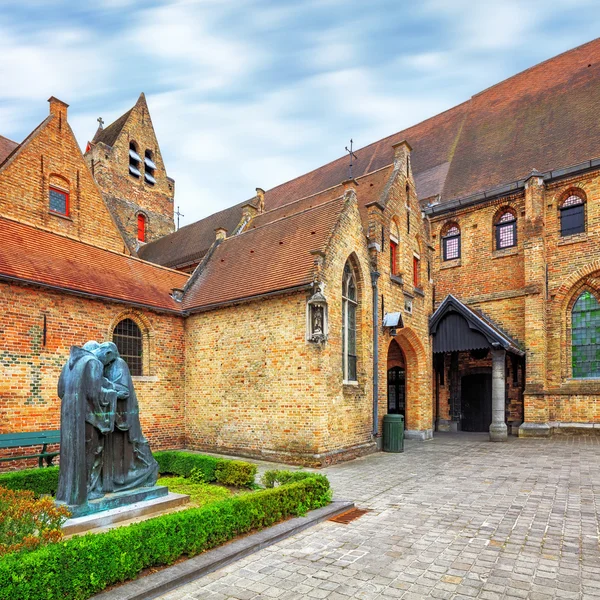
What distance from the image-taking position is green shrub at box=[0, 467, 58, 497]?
7.68 meters

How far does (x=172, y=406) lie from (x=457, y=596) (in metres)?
10.7

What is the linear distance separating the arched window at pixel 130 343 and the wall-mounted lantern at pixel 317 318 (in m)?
5.30

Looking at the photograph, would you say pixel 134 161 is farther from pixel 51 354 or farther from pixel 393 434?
pixel 393 434

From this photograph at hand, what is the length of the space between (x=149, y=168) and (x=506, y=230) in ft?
77.0

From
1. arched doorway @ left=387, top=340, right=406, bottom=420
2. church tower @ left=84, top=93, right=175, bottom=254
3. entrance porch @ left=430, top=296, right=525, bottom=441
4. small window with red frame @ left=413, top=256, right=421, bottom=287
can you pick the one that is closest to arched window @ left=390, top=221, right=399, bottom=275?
small window with red frame @ left=413, top=256, right=421, bottom=287

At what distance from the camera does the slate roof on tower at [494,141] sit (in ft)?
66.9

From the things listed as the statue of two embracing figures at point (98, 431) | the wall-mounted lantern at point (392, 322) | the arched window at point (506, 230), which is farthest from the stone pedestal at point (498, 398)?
the statue of two embracing figures at point (98, 431)

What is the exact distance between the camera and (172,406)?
13766 mm

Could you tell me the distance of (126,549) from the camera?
4551 mm

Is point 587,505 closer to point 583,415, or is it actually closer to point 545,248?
point 583,415

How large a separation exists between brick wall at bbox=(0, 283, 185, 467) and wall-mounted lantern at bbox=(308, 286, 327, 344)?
513cm

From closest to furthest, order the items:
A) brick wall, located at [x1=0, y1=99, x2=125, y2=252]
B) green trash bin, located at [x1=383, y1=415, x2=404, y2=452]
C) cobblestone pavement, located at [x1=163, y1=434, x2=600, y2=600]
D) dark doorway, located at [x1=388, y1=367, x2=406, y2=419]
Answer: cobblestone pavement, located at [x1=163, y1=434, x2=600, y2=600]
green trash bin, located at [x1=383, y1=415, x2=404, y2=452]
brick wall, located at [x1=0, y1=99, x2=125, y2=252]
dark doorway, located at [x1=388, y1=367, x2=406, y2=419]

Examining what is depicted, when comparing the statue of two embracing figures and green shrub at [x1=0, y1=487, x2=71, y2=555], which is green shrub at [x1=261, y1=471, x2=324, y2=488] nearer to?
the statue of two embracing figures

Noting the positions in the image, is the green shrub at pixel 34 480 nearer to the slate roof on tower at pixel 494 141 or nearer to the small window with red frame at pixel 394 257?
the small window with red frame at pixel 394 257
